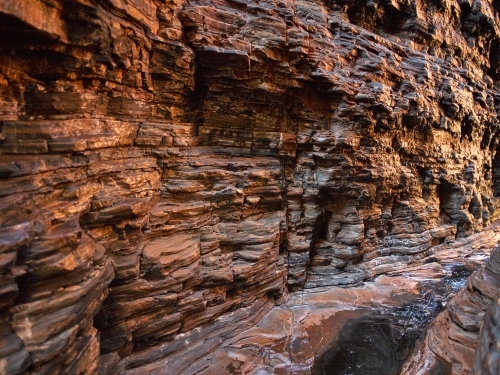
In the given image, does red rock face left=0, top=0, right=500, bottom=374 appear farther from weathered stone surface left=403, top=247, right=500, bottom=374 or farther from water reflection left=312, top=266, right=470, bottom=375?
weathered stone surface left=403, top=247, right=500, bottom=374

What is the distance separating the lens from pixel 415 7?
16.2 m

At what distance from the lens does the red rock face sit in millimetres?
6379

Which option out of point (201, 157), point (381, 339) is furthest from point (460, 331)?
point (201, 157)

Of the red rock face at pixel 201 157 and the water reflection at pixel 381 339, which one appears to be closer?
the red rock face at pixel 201 157

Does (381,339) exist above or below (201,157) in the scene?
below

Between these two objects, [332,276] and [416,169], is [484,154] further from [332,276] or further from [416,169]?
[332,276]

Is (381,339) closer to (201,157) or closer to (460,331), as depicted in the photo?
(460,331)

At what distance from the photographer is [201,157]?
10.6 meters

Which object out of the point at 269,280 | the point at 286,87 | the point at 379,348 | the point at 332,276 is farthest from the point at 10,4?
the point at 332,276

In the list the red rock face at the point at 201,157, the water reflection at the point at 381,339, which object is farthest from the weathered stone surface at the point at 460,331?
the red rock face at the point at 201,157

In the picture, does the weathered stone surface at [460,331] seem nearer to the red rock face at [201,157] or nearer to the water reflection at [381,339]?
the water reflection at [381,339]

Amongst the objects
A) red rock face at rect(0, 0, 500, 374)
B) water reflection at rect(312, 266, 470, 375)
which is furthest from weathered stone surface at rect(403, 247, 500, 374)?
red rock face at rect(0, 0, 500, 374)

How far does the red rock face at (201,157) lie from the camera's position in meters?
6.38

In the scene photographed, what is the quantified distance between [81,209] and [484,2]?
954 inches
